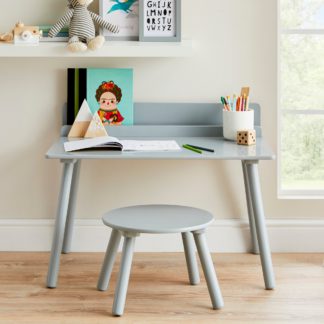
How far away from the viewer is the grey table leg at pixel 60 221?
107 inches

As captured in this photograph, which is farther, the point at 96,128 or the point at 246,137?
the point at 96,128

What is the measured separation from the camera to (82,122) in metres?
2.96

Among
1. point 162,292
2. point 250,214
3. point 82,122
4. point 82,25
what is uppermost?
point 82,25

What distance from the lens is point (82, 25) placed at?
2.94 metres

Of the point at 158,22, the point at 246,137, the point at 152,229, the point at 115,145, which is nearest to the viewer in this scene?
the point at 152,229

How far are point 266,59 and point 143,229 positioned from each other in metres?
1.11

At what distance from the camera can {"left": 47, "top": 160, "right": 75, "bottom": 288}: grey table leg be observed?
2725 millimetres

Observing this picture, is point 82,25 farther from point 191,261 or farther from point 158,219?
point 191,261

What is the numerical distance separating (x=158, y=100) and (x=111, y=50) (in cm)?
35

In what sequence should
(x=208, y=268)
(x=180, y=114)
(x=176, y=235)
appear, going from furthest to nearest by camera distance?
1. (x=176, y=235)
2. (x=180, y=114)
3. (x=208, y=268)

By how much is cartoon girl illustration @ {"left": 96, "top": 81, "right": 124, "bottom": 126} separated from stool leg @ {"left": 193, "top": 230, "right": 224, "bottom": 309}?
0.78 metres

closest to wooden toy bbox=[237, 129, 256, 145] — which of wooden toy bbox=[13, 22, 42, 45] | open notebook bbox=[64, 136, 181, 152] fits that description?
open notebook bbox=[64, 136, 181, 152]

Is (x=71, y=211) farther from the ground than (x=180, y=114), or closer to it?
closer to it

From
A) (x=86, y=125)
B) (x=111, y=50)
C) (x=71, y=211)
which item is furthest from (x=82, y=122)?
(x=71, y=211)
